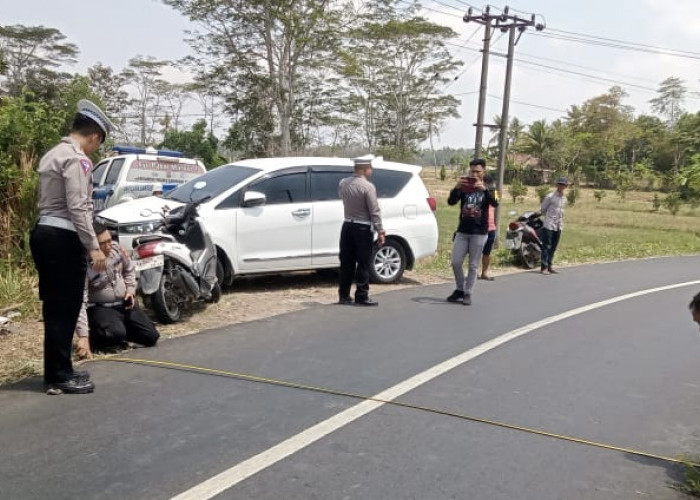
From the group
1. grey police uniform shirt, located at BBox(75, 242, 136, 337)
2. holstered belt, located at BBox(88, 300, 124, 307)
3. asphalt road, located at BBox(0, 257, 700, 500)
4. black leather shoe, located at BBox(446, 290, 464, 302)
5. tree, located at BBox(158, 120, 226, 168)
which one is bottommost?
asphalt road, located at BBox(0, 257, 700, 500)

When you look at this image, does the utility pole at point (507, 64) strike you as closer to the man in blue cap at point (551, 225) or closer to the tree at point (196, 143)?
the man in blue cap at point (551, 225)

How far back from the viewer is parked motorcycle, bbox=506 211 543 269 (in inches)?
543

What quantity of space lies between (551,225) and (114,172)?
872 cm

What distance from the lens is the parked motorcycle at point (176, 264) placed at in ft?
22.0

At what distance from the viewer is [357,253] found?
869 cm

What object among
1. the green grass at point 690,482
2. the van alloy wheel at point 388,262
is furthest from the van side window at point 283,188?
the green grass at point 690,482

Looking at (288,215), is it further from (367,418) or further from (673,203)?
(673,203)

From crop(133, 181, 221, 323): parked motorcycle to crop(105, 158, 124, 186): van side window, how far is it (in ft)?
19.5

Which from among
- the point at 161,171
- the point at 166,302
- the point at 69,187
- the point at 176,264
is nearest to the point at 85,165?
the point at 69,187

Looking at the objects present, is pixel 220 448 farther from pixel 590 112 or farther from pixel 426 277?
pixel 590 112

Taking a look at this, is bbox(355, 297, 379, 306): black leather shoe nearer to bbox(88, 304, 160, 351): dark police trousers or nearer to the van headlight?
the van headlight

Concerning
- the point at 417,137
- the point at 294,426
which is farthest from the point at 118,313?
the point at 417,137

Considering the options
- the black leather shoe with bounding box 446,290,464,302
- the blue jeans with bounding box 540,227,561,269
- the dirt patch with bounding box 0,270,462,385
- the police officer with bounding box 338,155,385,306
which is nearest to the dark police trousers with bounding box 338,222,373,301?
the police officer with bounding box 338,155,385,306

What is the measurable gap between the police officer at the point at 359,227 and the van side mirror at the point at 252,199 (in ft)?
3.64
